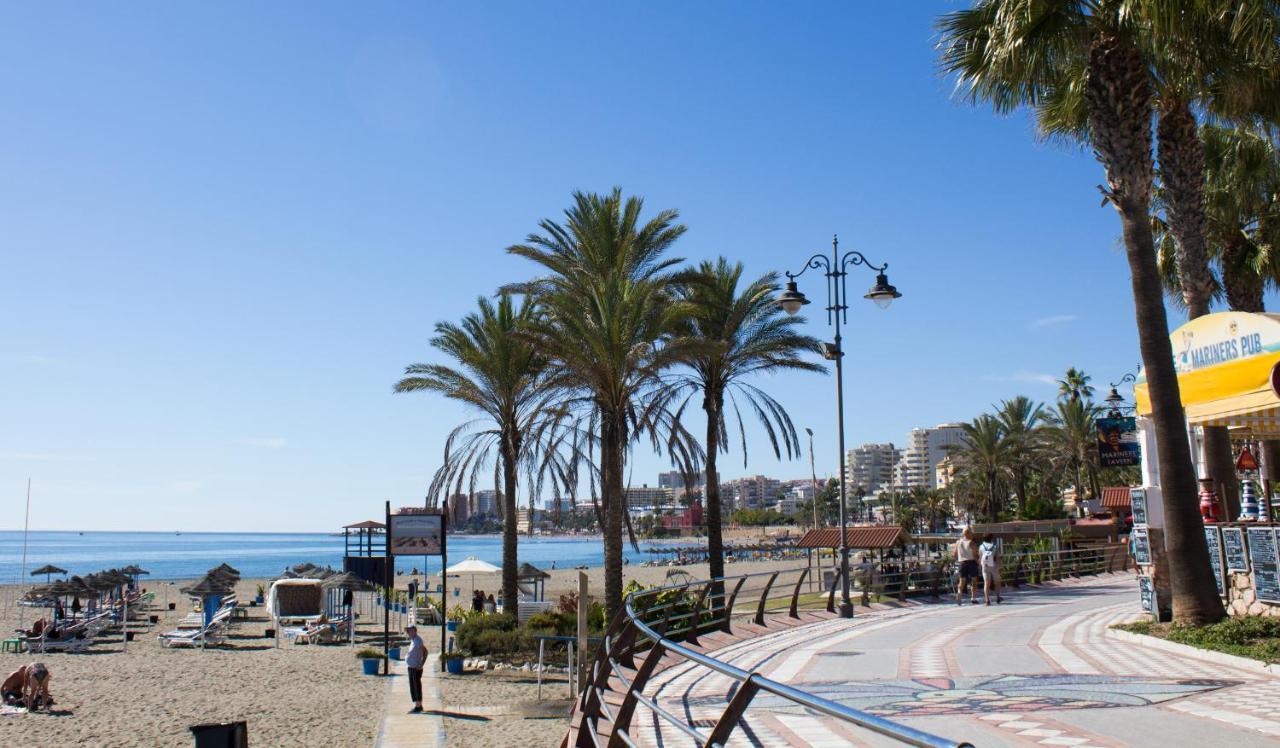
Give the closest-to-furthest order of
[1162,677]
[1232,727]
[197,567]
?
[1232,727], [1162,677], [197,567]

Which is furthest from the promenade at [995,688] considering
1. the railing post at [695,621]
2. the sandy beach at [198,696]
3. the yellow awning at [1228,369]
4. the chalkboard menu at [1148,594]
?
the sandy beach at [198,696]

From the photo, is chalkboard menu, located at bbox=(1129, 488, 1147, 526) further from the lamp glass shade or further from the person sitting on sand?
the person sitting on sand

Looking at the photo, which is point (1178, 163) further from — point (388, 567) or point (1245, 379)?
point (388, 567)

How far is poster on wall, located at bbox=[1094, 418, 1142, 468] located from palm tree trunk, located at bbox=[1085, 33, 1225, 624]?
19.1m

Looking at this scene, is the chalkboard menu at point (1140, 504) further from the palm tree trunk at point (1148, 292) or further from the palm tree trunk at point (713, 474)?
the palm tree trunk at point (713, 474)

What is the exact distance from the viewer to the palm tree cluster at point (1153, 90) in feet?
41.8

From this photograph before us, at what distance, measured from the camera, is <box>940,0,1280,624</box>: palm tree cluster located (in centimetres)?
1274

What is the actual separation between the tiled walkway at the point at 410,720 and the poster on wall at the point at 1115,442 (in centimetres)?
2176

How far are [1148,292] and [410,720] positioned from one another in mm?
14025

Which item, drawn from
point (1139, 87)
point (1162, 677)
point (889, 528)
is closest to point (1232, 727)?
point (1162, 677)

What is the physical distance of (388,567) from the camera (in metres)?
28.3

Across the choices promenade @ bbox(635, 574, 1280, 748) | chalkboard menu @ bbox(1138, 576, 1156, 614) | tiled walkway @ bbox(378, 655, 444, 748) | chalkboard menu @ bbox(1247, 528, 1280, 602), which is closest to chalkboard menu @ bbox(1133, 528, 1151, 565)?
chalkboard menu @ bbox(1138, 576, 1156, 614)

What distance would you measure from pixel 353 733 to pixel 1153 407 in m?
13.7

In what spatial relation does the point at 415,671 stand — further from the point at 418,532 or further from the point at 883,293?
the point at 883,293
